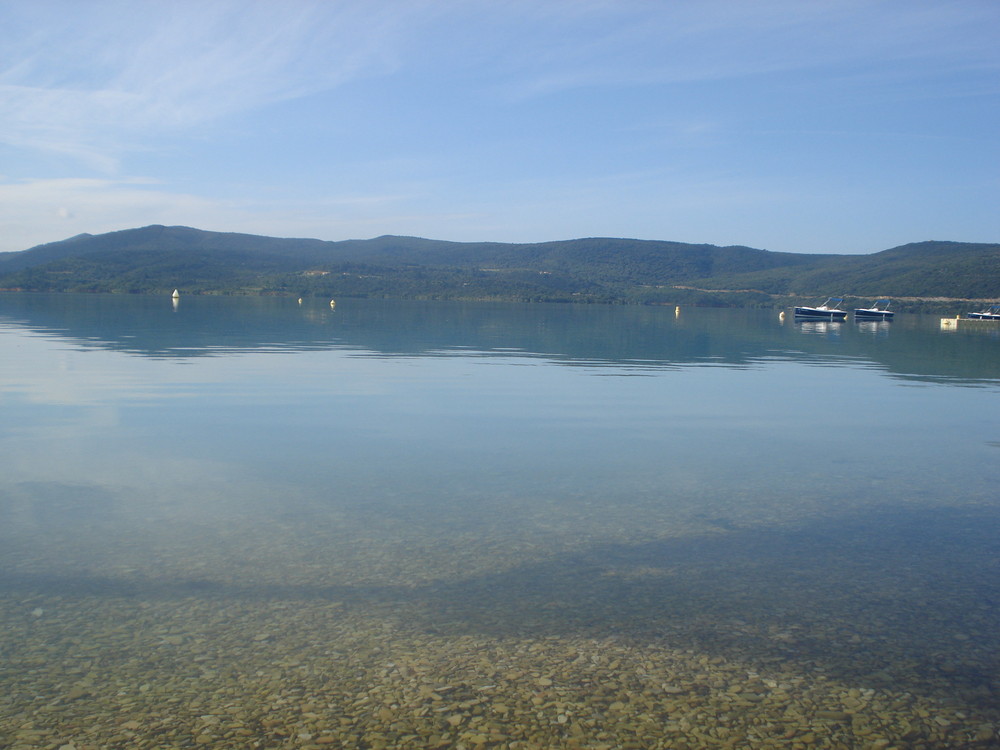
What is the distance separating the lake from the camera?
601 centimetres

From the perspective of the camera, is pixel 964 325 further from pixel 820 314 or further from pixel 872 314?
pixel 872 314

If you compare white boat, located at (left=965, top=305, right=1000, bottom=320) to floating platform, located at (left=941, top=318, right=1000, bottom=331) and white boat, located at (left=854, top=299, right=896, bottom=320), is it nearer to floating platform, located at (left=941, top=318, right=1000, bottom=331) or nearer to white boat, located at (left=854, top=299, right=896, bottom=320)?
floating platform, located at (left=941, top=318, right=1000, bottom=331)

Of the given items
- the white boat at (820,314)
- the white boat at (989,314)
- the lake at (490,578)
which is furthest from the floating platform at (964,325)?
the lake at (490,578)

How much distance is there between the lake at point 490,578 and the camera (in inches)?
237

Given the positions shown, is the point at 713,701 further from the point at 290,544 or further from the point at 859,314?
the point at 859,314

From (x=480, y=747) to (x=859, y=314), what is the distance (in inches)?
5728

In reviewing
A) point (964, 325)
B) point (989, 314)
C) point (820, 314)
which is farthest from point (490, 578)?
point (989, 314)

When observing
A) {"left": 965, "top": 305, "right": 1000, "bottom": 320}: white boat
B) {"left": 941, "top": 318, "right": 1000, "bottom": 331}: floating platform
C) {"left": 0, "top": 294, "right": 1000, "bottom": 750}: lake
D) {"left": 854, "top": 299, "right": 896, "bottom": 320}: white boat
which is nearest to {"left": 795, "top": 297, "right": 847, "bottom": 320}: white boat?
{"left": 854, "top": 299, "right": 896, "bottom": 320}: white boat

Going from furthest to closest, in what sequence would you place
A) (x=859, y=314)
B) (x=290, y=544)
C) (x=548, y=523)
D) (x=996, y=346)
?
(x=859, y=314), (x=996, y=346), (x=548, y=523), (x=290, y=544)

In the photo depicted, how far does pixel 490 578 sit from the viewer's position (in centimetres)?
862

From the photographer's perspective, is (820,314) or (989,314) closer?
(820,314)

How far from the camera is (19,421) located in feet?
55.9

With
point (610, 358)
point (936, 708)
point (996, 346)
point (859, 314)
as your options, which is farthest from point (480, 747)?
point (859, 314)

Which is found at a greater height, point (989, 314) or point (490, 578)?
point (989, 314)
